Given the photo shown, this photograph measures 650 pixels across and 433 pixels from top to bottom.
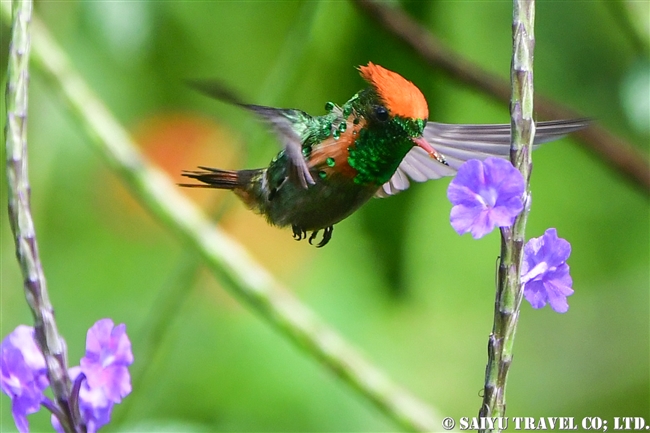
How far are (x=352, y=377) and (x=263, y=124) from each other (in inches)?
32.1

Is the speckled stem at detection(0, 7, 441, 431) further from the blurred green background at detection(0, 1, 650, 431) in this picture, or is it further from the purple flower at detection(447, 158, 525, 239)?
the purple flower at detection(447, 158, 525, 239)

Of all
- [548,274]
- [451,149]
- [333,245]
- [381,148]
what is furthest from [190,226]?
[333,245]

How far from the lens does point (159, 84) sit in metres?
3.05

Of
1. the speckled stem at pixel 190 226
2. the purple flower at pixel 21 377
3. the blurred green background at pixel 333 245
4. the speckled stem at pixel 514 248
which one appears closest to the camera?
the speckled stem at pixel 514 248

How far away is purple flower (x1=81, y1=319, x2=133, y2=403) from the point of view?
871 millimetres

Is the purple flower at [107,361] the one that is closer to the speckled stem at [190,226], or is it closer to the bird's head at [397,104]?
the bird's head at [397,104]

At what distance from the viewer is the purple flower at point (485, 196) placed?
2.27 ft

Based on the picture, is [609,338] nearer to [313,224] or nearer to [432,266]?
[432,266]

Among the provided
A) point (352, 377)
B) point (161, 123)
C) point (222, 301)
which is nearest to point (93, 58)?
point (161, 123)

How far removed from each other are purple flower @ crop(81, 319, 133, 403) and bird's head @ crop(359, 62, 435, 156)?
429 mm

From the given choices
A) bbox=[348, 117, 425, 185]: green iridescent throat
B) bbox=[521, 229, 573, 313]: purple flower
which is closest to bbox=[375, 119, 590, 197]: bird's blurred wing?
bbox=[348, 117, 425, 185]: green iridescent throat

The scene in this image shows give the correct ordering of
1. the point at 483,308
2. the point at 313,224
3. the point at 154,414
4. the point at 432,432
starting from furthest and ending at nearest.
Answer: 1. the point at 483,308
2. the point at 154,414
3. the point at 432,432
4. the point at 313,224

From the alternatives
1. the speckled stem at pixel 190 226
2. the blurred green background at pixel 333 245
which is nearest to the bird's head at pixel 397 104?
the speckled stem at pixel 190 226

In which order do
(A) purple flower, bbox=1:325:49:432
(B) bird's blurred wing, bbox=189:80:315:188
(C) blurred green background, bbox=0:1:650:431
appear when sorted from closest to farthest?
(A) purple flower, bbox=1:325:49:432 < (B) bird's blurred wing, bbox=189:80:315:188 < (C) blurred green background, bbox=0:1:650:431
